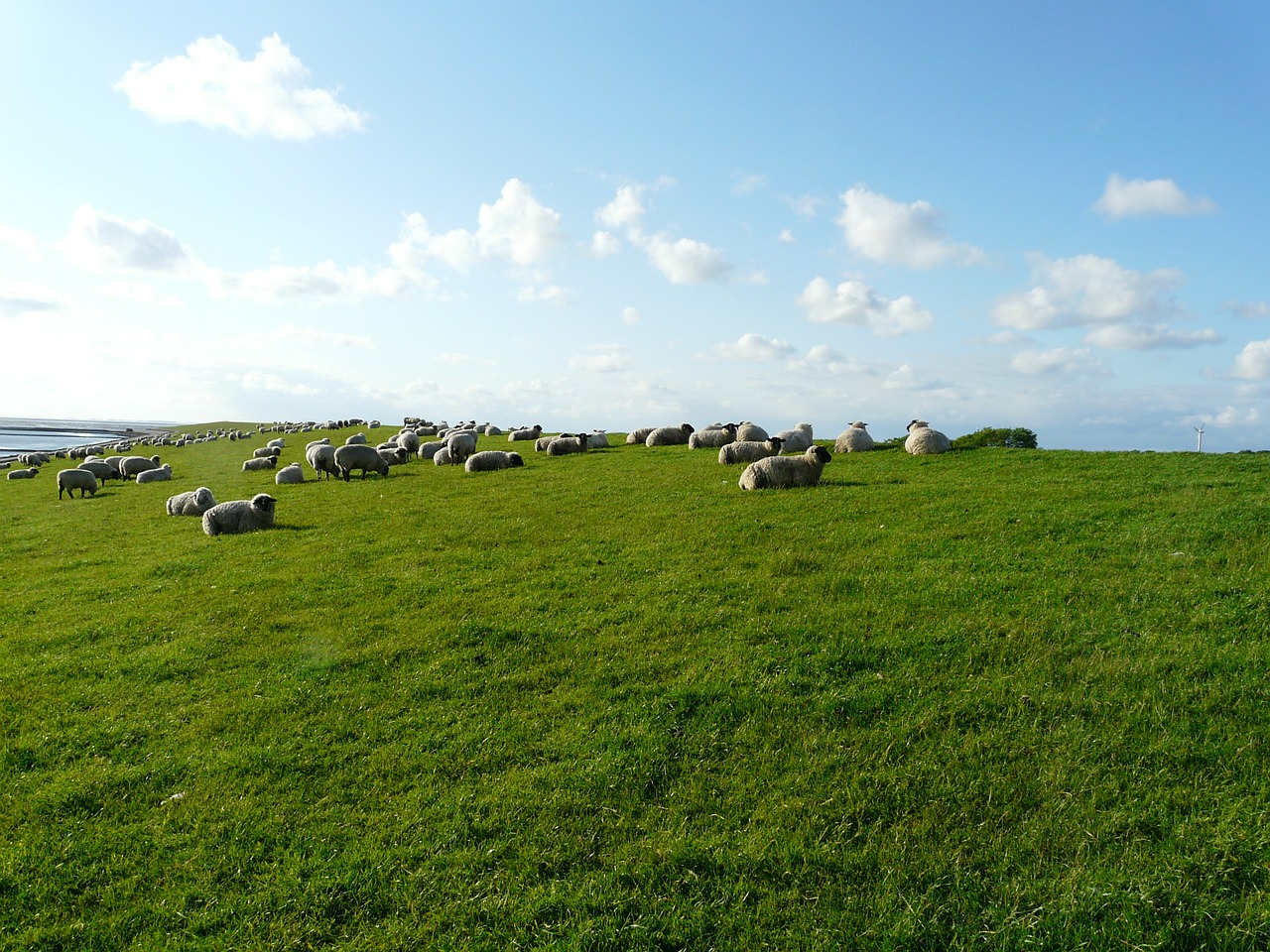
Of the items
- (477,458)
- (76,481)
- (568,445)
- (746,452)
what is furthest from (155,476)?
(746,452)

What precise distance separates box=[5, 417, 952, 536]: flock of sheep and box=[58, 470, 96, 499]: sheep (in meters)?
0.04

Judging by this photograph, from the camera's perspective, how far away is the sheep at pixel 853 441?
32906 mm

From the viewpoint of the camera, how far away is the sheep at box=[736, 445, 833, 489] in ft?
75.3

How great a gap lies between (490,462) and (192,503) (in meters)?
13.0

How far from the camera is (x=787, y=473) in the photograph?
23.0m

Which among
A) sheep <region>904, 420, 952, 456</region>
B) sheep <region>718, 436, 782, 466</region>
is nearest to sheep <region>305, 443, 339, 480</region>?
sheep <region>718, 436, 782, 466</region>

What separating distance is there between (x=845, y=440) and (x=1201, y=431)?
1500 cm

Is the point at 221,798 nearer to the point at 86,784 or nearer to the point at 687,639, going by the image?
the point at 86,784

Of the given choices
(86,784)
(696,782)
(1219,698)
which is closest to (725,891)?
(696,782)

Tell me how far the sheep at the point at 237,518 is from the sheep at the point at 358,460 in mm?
11288

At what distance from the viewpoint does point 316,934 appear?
6.14 meters

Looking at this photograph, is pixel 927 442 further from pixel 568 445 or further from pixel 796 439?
pixel 568 445

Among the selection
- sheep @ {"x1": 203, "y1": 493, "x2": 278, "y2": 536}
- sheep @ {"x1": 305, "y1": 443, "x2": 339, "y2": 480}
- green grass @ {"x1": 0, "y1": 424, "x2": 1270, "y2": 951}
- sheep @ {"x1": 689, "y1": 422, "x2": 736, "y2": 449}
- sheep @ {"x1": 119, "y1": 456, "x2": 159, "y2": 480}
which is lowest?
green grass @ {"x1": 0, "y1": 424, "x2": 1270, "y2": 951}

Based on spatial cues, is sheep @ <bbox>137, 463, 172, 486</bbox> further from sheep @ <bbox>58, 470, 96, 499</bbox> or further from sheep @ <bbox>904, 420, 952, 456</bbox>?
sheep @ <bbox>904, 420, 952, 456</bbox>
